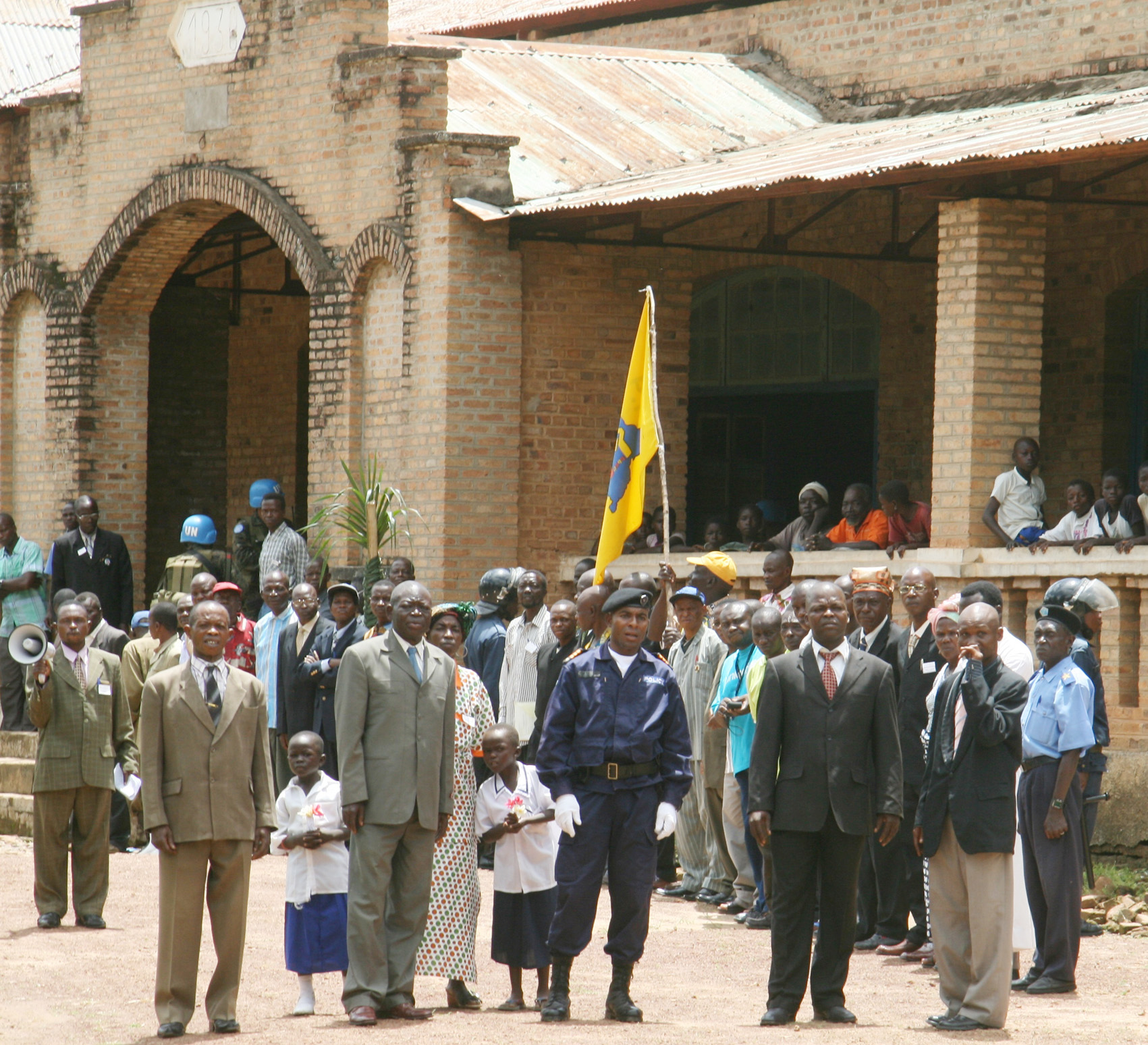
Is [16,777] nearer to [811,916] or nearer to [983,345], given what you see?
[983,345]

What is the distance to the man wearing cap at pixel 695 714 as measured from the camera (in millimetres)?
10883

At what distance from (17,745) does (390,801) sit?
322 inches

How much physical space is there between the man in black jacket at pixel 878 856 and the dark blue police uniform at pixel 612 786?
1.72m

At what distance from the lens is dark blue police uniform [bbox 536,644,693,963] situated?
308 inches

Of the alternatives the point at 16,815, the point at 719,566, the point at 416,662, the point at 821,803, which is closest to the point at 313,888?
the point at 416,662

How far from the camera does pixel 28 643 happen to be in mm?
10820

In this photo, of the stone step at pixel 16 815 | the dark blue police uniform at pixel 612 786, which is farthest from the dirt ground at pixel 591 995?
the stone step at pixel 16 815

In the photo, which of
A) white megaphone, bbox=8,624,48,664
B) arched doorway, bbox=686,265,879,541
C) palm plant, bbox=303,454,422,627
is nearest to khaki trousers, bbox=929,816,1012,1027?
white megaphone, bbox=8,624,48,664

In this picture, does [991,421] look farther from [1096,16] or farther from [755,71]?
[755,71]

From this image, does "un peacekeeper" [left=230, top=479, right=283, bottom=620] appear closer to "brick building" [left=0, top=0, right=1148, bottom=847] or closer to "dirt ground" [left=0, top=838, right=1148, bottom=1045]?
"brick building" [left=0, top=0, right=1148, bottom=847]

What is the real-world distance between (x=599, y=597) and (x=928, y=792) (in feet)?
10.9

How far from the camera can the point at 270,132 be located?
16469 millimetres

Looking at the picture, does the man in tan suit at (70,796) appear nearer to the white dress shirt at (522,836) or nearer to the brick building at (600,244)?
the white dress shirt at (522,836)

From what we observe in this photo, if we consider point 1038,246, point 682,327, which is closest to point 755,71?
point 682,327
